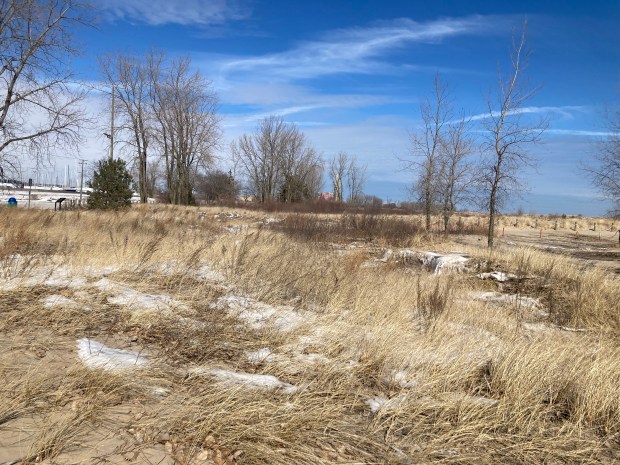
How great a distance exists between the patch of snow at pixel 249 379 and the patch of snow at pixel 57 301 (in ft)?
7.73

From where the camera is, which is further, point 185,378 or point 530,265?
point 530,265

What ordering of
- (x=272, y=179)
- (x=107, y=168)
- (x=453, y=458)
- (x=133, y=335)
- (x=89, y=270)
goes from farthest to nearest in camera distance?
(x=272, y=179) → (x=107, y=168) → (x=89, y=270) → (x=133, y=335) → (x=453, y=458)

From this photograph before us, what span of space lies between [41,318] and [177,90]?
37.2 metres

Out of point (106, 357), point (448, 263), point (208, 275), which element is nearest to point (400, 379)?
point (106, 357)

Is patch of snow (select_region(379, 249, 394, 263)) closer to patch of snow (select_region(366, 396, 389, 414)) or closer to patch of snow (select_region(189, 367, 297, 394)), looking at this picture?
patch of snow (select_region(366, 396, 389, 414))

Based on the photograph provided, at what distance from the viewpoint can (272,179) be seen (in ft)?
187

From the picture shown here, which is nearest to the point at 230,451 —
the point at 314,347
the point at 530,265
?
the point at 314,347

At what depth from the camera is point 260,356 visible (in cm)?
406

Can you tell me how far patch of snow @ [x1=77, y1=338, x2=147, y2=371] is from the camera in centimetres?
335

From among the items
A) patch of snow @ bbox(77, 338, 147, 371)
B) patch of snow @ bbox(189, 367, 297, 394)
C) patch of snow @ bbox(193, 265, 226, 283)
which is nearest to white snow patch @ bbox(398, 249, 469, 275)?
patch of snow @ bbox(193, 265, 226, 283)

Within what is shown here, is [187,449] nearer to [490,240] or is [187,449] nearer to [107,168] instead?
[490,240]

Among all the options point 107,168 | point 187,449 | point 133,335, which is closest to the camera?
point 187,449

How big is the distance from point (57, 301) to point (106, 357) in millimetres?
1956

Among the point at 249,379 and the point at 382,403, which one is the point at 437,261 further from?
the point at 249,379
